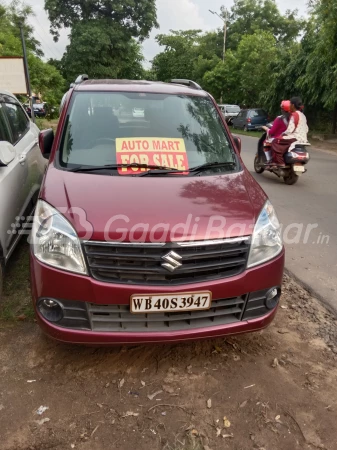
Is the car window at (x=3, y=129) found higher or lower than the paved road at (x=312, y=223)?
higher

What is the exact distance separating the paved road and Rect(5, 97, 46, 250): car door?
292cm

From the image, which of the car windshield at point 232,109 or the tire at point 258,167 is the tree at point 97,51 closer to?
the car windshield at point 232,109

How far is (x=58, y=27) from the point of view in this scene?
38719 mm

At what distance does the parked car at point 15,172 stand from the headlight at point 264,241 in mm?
2060

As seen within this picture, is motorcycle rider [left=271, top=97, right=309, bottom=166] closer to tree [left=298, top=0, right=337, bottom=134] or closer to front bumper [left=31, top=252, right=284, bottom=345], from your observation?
front bumper [left=31, top=252, right=284, bottom=345]

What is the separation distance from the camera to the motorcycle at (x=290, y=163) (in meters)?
7.74

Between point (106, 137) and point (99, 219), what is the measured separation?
3.89 feet

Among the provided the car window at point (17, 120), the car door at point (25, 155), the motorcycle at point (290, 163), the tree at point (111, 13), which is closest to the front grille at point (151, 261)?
the car door at point (25, 155)

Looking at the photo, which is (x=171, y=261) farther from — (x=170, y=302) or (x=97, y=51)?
(x=97, y=51)

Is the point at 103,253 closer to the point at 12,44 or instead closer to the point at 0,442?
the point at 0,442

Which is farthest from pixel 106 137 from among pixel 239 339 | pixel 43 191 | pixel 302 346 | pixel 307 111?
pixel 307 111

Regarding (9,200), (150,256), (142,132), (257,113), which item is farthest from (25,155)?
(257,113)

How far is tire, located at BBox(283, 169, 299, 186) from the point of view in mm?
8041

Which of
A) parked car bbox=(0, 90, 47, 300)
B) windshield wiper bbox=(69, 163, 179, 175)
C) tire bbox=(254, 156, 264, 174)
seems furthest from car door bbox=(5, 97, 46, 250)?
tire bbox=(254, 156, 264, 174)
